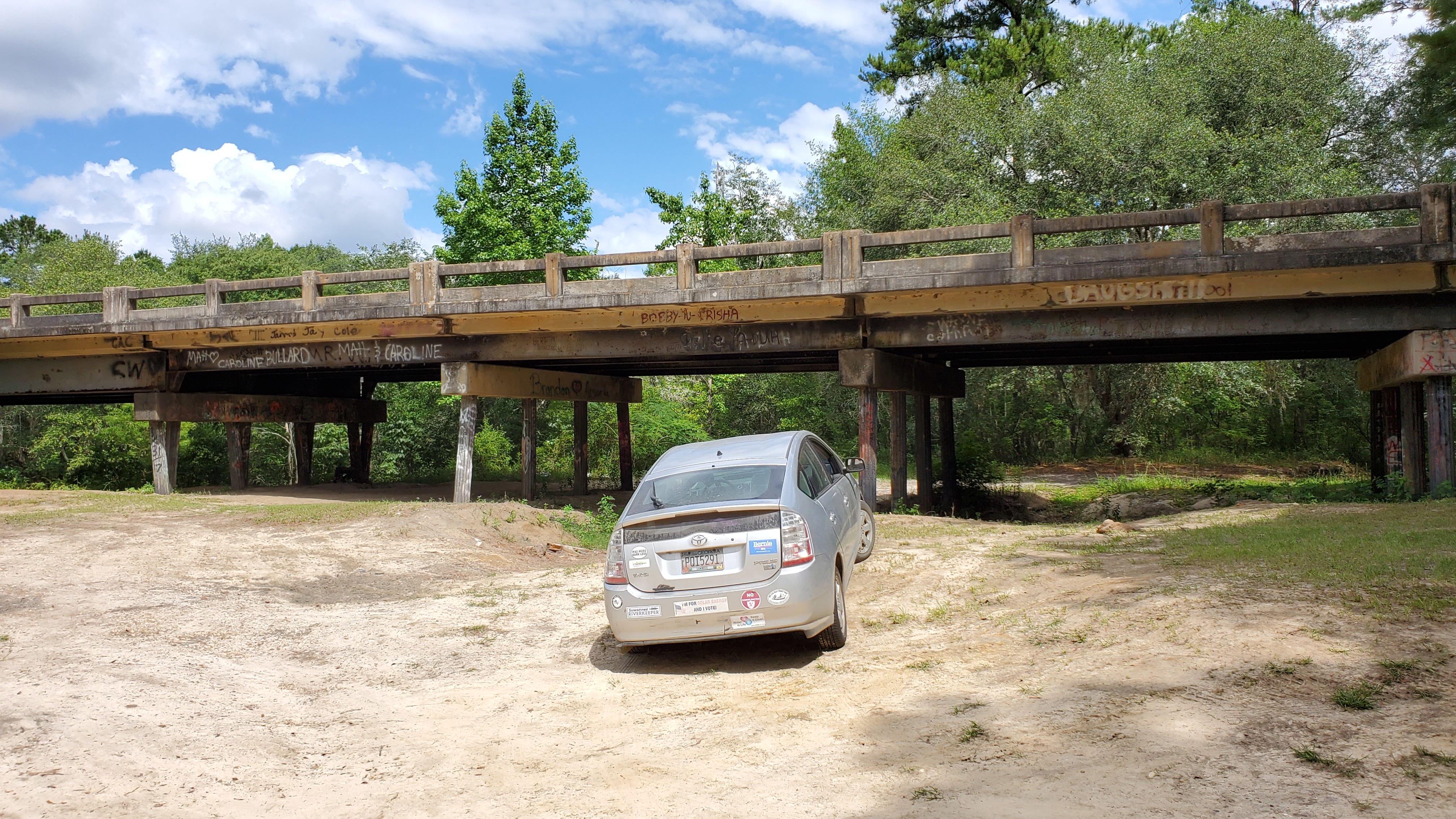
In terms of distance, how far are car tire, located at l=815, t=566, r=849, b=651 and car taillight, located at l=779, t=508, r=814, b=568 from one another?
0.56 meters

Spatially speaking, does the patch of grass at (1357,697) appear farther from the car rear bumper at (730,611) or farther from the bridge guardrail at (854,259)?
the bridge guardrail at (854,259)

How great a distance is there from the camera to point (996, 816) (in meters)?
3.79

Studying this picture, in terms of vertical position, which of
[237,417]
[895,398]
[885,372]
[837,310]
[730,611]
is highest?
[837,310]

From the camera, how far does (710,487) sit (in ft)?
23.2

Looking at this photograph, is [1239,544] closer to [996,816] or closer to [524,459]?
[996,816]

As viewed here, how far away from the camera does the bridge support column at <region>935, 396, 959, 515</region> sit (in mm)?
19406

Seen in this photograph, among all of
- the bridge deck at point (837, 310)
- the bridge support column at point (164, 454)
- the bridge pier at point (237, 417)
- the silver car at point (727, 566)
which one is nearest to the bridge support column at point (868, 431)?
the bridge deck at point (837, 310)

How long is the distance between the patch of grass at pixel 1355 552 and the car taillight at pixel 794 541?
3.58 meters

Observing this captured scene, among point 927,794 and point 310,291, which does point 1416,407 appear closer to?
point 927,794

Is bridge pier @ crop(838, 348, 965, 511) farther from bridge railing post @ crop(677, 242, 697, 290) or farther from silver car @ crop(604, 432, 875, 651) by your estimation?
silver car @ crop(604, 432, 875, 651)

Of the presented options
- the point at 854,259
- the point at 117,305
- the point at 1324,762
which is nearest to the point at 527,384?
the point at 854,259

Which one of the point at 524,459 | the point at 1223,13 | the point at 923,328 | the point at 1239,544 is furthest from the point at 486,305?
the point at 1223,13

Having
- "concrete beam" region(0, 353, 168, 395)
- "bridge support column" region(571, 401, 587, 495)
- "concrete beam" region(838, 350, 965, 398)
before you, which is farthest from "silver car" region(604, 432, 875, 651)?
"concrete beam" region(0, 353, 168, 395)

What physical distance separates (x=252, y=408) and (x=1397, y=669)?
73.1 ft
